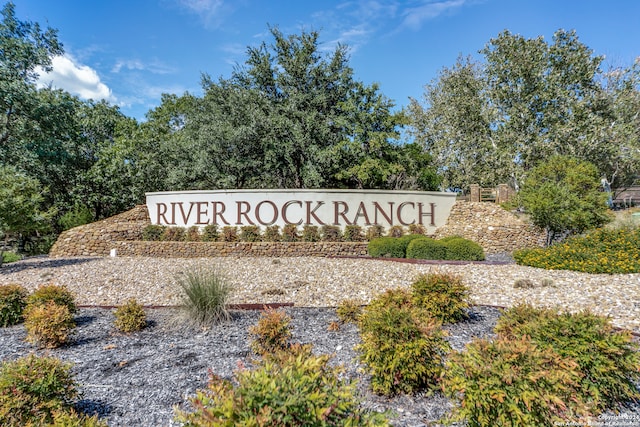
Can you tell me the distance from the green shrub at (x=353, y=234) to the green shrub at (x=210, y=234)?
14.9 feet

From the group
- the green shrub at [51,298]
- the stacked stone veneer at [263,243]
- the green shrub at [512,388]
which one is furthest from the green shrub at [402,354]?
the stacked stone veneer at [263,243]

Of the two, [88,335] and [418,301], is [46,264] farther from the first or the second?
[418,301]

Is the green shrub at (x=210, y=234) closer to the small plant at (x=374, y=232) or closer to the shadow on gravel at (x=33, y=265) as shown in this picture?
the shadow on gravel at (x=33, y=265)

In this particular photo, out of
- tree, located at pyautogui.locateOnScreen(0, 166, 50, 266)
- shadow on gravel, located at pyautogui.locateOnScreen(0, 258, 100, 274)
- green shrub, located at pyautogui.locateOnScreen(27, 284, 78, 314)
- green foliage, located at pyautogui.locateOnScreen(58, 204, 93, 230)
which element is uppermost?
tree, located at pyautogui.locateOnScreen(0, 166, 50, 266)

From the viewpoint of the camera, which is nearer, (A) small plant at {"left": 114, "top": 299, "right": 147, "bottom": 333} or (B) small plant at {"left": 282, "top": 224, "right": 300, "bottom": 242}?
(A) small plant at {"left": 114, "top": 299, "right": 147, "bottom": 333}

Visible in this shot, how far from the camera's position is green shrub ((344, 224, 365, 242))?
12.9m

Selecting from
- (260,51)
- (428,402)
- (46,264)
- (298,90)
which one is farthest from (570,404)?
(260,51)

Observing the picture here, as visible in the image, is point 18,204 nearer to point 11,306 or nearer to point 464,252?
point 11,306

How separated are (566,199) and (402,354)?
10.2 m

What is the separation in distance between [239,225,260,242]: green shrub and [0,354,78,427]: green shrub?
998cm

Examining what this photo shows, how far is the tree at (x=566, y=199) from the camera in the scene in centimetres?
1062

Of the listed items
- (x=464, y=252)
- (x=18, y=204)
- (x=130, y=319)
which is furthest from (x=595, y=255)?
(x=18, y=204)

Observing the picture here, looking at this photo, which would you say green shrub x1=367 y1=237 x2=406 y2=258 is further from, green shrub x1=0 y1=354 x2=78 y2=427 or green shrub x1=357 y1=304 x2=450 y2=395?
green shrub x1=0 y1=354 x2=78 y2=427

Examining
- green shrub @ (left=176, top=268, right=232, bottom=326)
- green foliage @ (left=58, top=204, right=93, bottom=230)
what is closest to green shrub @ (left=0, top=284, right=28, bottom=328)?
green shrub @ (left=176, top=268, right=232, bottom=326)
